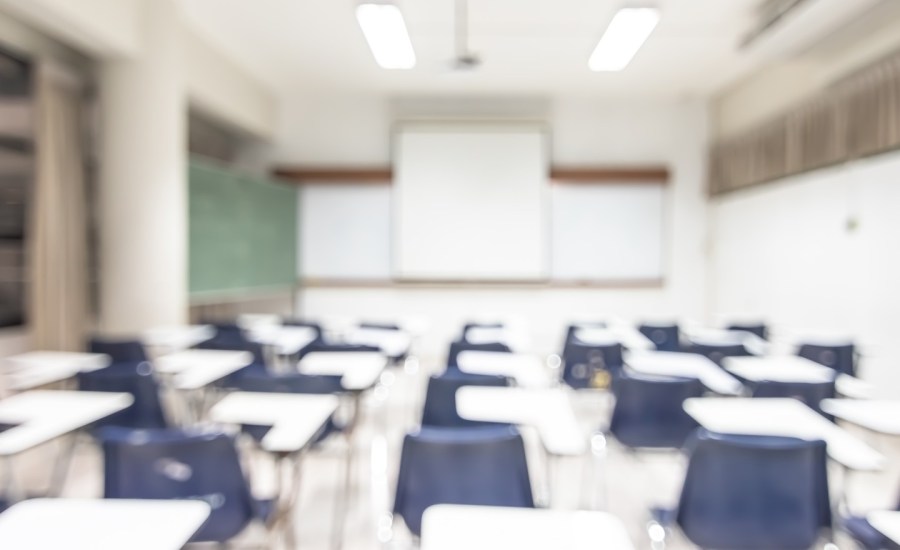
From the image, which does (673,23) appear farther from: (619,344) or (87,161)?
(87,161)

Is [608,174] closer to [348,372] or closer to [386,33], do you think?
[386,33]

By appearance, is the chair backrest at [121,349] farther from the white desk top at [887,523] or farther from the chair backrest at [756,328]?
the chair backrest at [756,328]

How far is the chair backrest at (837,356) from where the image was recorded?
413cm

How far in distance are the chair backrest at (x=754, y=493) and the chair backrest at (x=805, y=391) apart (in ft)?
3.44

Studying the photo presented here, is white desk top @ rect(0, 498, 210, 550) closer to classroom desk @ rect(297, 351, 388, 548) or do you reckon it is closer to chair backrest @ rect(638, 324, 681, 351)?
classroom desk @ rect(297, 351, 388, 548)

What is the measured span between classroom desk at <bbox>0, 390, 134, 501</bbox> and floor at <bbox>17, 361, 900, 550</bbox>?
20.2 inches

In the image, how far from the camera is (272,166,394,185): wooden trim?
8.23 metres

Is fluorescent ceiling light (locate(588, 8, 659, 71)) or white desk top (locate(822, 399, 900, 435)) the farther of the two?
fluorescent ceiling light (locate(588, 8, 659, 71))

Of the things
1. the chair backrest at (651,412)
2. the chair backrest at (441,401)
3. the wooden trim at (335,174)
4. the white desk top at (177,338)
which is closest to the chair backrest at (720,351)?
the chair backrest at (651,412)

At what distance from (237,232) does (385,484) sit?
428 centimetres

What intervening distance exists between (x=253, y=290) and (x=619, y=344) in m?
4.68

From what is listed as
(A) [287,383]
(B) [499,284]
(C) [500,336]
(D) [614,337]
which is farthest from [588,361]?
(B) [499,284]

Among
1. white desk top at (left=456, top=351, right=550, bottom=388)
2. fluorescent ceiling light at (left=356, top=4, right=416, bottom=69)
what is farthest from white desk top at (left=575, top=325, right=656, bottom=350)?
fluorescent ceiling light at (left=356, top=4, right=416, bottom=69)

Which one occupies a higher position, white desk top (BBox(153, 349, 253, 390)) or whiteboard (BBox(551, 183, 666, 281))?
whiteboard (BBox(551, 183, 666, 281))
